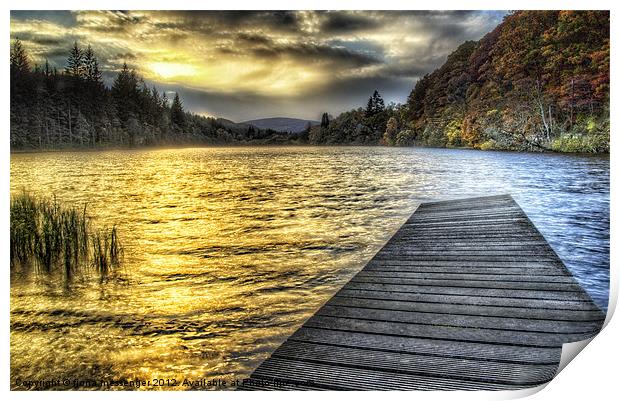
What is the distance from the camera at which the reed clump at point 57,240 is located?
328 centimetres

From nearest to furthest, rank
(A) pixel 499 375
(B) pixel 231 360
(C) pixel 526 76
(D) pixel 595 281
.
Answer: (A) pixel 499 375 < (B) pixel 231 360 < (D) pixel 595 281 < (C) pixel 526 76

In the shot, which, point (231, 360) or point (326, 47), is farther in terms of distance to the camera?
point (326, 47)

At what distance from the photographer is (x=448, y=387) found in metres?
2.44

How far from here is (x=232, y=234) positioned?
346 cm

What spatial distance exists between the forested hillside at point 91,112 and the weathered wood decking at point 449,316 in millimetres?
1431

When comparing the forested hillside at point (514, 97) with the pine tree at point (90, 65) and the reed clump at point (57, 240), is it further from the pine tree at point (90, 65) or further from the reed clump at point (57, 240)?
the reed clump at point (57, 240)

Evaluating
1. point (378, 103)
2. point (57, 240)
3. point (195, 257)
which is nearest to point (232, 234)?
point (195, 257)

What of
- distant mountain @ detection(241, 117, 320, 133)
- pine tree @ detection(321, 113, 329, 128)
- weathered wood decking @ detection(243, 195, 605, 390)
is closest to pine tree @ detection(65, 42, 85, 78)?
distant mountain @ detection(241, 117, 320, 133)

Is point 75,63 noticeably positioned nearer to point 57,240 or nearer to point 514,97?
point 57,240

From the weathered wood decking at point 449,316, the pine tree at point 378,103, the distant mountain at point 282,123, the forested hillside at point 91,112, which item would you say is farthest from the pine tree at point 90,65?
the weathered wood decking at point 449,316
